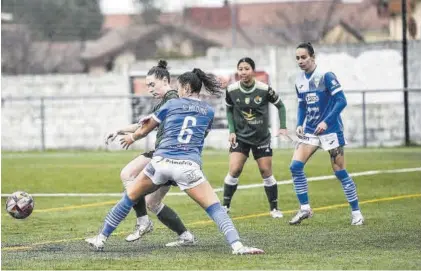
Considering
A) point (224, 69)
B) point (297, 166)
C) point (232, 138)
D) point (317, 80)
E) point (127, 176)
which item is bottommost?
point (297, 166)

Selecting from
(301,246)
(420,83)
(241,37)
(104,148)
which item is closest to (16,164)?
(104,148)

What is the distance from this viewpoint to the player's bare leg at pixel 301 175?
14.7 meters

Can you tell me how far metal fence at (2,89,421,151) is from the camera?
33.8 meters

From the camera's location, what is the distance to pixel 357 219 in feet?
47.9

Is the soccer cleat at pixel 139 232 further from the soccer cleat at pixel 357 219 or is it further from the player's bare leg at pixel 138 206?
the soccer cleat at pixel 357 219

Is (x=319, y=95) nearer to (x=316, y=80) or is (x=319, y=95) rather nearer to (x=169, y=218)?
(x=316, y=80)

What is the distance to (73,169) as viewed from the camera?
86.6ft

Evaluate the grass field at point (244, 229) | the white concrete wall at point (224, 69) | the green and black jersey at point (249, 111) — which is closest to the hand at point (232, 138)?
the green and black jersey at point (249, 111)

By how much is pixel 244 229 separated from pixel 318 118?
166cm

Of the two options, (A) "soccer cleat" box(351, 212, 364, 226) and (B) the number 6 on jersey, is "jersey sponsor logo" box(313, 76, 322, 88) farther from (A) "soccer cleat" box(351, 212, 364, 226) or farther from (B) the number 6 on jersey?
(B) the number 6 on jersey

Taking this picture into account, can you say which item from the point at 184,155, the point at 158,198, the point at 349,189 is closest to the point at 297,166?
the point at 349,189

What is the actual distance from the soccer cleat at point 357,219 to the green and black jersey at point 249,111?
1.95 m

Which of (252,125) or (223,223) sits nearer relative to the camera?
(223,223)

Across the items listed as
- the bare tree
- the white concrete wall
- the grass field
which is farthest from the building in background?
the grass field
